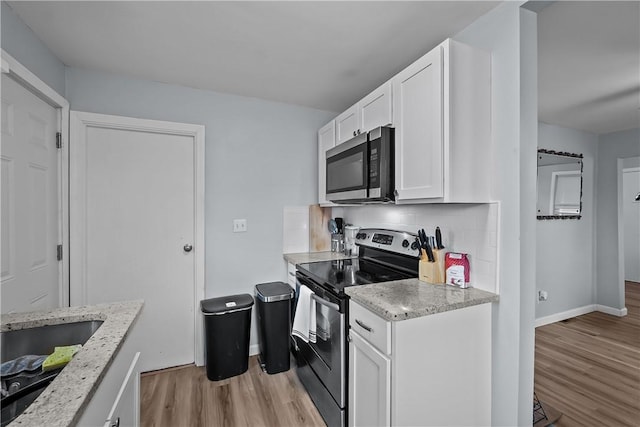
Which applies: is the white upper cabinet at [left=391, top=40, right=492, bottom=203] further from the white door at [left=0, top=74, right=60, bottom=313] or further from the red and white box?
the white door at [left=0, top=74, right=60, bottom=313]

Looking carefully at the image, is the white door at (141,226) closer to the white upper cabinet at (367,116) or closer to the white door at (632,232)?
the white upper cabinet at (367,116)

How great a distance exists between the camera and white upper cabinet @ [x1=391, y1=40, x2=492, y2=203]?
4.57ft

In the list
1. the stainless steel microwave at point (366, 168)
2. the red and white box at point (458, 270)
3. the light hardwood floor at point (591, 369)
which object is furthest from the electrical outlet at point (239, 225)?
the light hardwood floor at point (591, 369)

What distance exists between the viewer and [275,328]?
7.55 ft

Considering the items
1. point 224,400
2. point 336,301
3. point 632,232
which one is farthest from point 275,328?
point 632,232

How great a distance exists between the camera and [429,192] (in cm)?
148

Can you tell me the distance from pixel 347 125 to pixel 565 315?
145 inches

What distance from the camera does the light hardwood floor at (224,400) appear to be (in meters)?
1.82

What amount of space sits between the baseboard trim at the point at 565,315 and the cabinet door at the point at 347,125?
3.21 m

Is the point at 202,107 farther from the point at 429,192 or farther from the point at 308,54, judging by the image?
the point at 429,192

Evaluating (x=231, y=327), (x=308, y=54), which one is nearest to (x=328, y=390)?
(x=231, y=327)

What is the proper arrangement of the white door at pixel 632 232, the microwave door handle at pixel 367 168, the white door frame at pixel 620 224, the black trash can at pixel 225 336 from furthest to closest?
the white door at pixel 632 232 → the white door frame at pixel 620 224 → the black trash can at pixel 225 336 → the microwave door handle at pixel 367 168

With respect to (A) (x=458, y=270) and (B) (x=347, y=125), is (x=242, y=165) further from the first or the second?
(A) (x=458, y=270)

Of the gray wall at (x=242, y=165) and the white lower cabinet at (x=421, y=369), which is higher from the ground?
the gray wall at (x=242, y=165)
